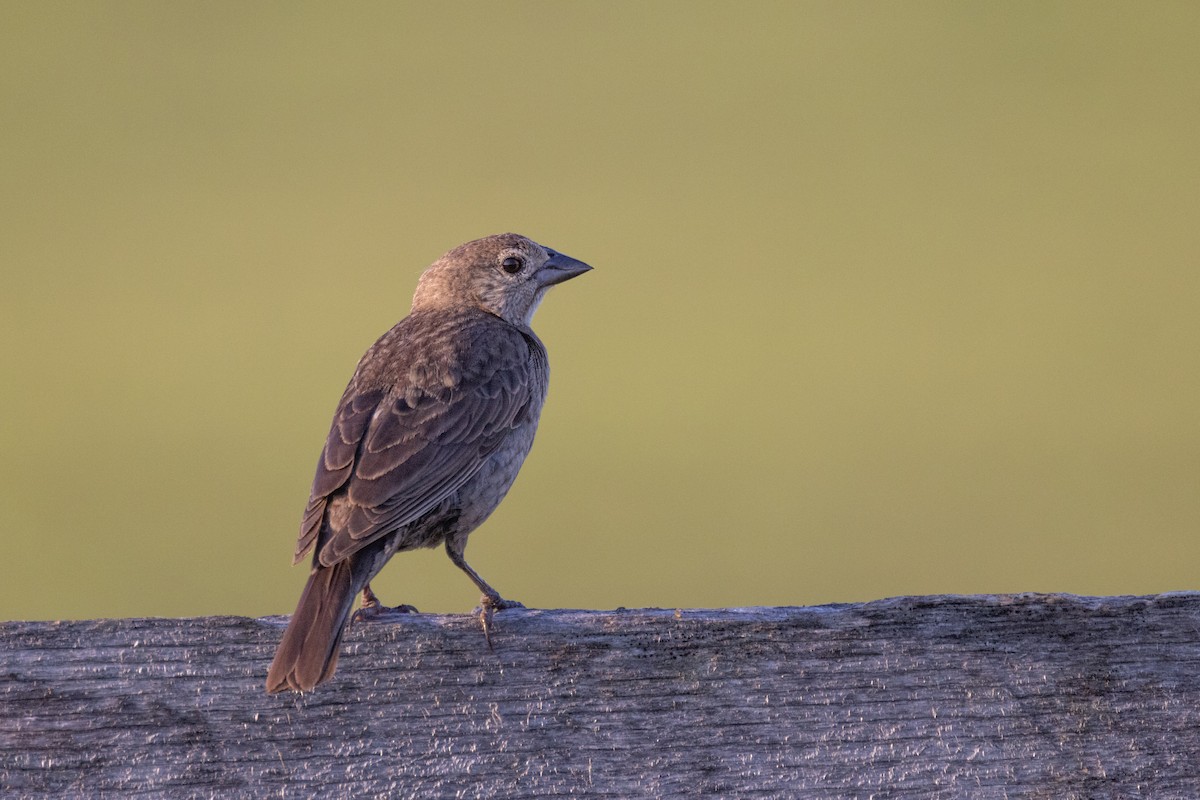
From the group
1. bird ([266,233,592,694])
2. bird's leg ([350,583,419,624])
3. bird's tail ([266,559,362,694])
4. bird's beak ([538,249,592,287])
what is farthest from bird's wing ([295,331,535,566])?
bird's beak ([538,249,592,287])

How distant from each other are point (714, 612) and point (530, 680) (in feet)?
1.23

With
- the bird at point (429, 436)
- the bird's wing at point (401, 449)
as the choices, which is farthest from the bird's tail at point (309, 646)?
the bird's wing at point (401, 449)

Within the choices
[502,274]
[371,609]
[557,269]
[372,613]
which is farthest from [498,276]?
[372,613]

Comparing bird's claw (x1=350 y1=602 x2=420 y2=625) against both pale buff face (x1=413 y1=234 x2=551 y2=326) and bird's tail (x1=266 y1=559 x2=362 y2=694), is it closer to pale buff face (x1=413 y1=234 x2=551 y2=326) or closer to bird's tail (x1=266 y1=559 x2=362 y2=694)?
bird's tail (x1=266 y1=559 x2=362 y2=694)

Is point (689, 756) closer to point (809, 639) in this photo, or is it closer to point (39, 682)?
point (809, 639)

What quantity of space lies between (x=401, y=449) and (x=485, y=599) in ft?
2.63

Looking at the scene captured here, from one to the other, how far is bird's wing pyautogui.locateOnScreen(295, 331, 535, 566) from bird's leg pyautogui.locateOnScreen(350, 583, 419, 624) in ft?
0.56

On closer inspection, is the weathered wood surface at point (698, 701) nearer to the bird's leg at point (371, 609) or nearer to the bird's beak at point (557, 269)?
the bird's leg at point (371, 609)

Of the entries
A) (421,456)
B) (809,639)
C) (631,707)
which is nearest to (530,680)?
(631,707)

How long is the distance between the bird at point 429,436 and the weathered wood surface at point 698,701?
0.41 feet

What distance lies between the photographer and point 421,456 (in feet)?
13.5

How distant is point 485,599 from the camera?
341cm

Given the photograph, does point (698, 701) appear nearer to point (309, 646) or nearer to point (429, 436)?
point (309, 646)

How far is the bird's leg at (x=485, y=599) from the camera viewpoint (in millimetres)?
2684
